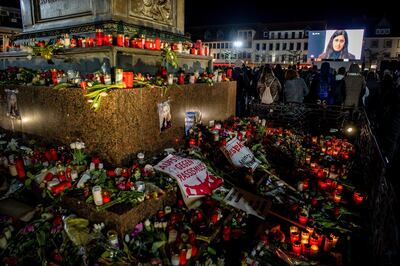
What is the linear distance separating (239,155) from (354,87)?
18.5ft

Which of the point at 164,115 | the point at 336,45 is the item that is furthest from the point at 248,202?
the point at 336,45

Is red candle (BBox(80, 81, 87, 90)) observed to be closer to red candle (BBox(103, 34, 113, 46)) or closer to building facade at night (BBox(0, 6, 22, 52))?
red candle (BBox(103, 34, 113, 46))

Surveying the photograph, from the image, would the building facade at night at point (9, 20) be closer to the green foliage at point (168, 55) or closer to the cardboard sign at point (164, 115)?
the green foliage at point (168, 55)

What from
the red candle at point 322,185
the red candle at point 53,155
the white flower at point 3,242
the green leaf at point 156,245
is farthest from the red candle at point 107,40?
the red candle at point 322,185

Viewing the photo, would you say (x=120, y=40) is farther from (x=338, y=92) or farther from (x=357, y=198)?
(x=338, y=92)

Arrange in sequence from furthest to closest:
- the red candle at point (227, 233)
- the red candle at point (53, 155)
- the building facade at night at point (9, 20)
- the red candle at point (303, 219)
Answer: the building facade at night at point (9, 20)
the red candle at point (53, 155)
the red candle at point (303, 219)
the red candle at point (227, 233)

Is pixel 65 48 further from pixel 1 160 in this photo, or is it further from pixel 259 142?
pixel 259 142

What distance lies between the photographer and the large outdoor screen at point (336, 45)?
2564 cm

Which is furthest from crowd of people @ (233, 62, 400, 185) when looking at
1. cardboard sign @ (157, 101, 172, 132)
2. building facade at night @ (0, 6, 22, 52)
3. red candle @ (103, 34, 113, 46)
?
building facade at night @ (0, 6, 22, 52)

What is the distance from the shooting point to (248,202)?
4.10 meters

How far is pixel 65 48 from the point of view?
198 inches

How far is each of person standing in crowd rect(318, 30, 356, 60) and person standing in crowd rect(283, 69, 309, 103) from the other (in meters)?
20.8

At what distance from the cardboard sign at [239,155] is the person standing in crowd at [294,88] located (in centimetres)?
399

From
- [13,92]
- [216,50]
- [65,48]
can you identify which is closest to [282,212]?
[65,48]
